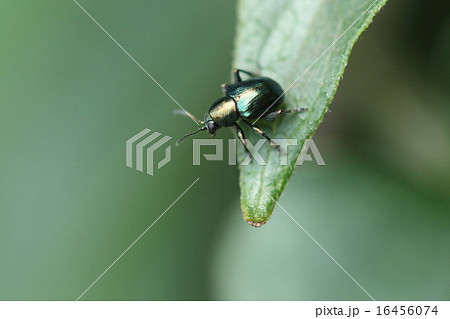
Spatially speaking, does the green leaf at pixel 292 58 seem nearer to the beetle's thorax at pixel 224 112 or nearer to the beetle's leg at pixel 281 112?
the beetle's leg at pixel 281 112

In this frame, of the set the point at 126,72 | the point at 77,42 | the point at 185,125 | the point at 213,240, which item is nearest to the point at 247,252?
the point at 213,240

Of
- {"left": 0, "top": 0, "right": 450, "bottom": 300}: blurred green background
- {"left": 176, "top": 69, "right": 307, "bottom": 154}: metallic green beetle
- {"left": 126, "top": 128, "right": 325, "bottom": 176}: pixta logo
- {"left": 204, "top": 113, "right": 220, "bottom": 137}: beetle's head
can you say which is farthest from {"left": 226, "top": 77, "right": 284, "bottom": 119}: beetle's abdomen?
{"left": 0, "top": 0, "right": 450, "bottom": 300}: blurred green background

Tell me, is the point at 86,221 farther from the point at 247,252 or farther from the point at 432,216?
the point at 432,216

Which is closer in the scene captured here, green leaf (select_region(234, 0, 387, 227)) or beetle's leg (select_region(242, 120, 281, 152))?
green leaf (select_region(234, 0, 387, 227))

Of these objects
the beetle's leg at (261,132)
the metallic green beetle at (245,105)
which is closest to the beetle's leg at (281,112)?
the metallic green beetle at (245,105)

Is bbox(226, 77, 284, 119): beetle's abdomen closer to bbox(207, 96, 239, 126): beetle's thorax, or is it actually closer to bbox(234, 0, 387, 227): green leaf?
bbox(207, 96, 239, 126): beetle's thorax
